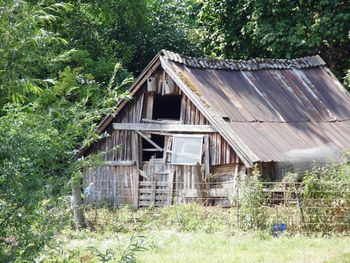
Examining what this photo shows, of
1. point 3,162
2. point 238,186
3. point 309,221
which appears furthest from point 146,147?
point 3,162

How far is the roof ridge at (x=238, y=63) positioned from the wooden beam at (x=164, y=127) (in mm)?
1899

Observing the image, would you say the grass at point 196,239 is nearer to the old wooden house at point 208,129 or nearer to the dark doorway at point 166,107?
the old wooden house at point 208,129

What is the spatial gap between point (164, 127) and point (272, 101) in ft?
11.0

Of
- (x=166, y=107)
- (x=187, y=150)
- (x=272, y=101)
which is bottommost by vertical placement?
(x=187, y=150)

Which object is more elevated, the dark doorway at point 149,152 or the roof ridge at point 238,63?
the roof ridge at point 238,63

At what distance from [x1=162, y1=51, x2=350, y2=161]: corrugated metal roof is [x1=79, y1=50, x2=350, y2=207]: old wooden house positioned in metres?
0.04

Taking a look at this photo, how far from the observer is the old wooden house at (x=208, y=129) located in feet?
54.7

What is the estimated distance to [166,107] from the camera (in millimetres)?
21500

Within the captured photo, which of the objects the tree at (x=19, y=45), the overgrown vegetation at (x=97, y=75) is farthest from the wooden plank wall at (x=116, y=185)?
the tree at (x=19, y=45)

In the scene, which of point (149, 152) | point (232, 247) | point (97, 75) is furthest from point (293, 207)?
point (97, 75)

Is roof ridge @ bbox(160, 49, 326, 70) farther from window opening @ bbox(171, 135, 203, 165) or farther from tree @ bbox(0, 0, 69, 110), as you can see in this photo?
tree @ bbox(0, 0, 69, 110)

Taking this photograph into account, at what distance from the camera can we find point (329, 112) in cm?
1973

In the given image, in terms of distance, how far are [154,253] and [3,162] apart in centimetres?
653

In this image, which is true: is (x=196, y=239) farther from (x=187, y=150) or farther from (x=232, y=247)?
(x=187, y=150)
